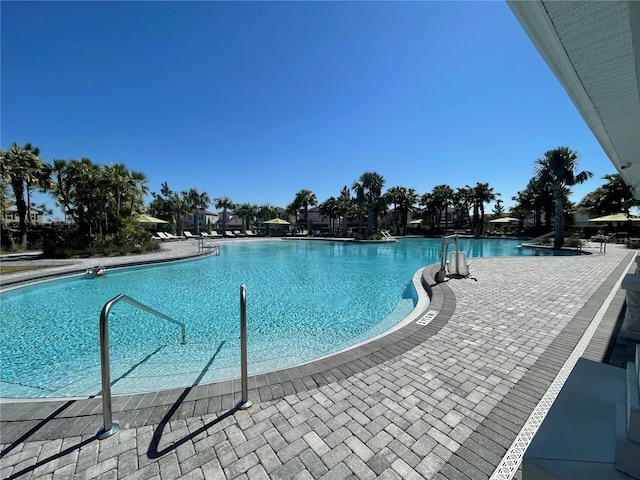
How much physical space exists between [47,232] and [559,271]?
29696 mm

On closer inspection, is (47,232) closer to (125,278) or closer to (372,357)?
(125,278)

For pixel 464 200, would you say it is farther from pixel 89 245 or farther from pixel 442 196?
pixel 89 245

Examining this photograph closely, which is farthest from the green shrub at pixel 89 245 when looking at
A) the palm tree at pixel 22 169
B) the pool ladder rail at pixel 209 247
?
the pool ladder rail at pixel 209 247

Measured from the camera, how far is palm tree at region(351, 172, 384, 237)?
33625 millimetres

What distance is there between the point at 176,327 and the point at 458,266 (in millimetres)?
8902

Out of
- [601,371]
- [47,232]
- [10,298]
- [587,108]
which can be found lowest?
[10,298]

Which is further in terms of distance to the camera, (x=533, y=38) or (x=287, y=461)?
(x=287, y=461)

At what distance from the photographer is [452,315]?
5258 millimetres

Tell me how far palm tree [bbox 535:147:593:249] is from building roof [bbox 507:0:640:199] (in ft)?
67.4

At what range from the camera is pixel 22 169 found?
14.8 meters

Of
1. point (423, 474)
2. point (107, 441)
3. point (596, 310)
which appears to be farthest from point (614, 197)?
point (107, 441)

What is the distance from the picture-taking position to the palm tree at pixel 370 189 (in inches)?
1324

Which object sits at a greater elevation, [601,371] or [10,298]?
[601,371]

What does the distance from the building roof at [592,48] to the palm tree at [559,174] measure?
20537 mm
